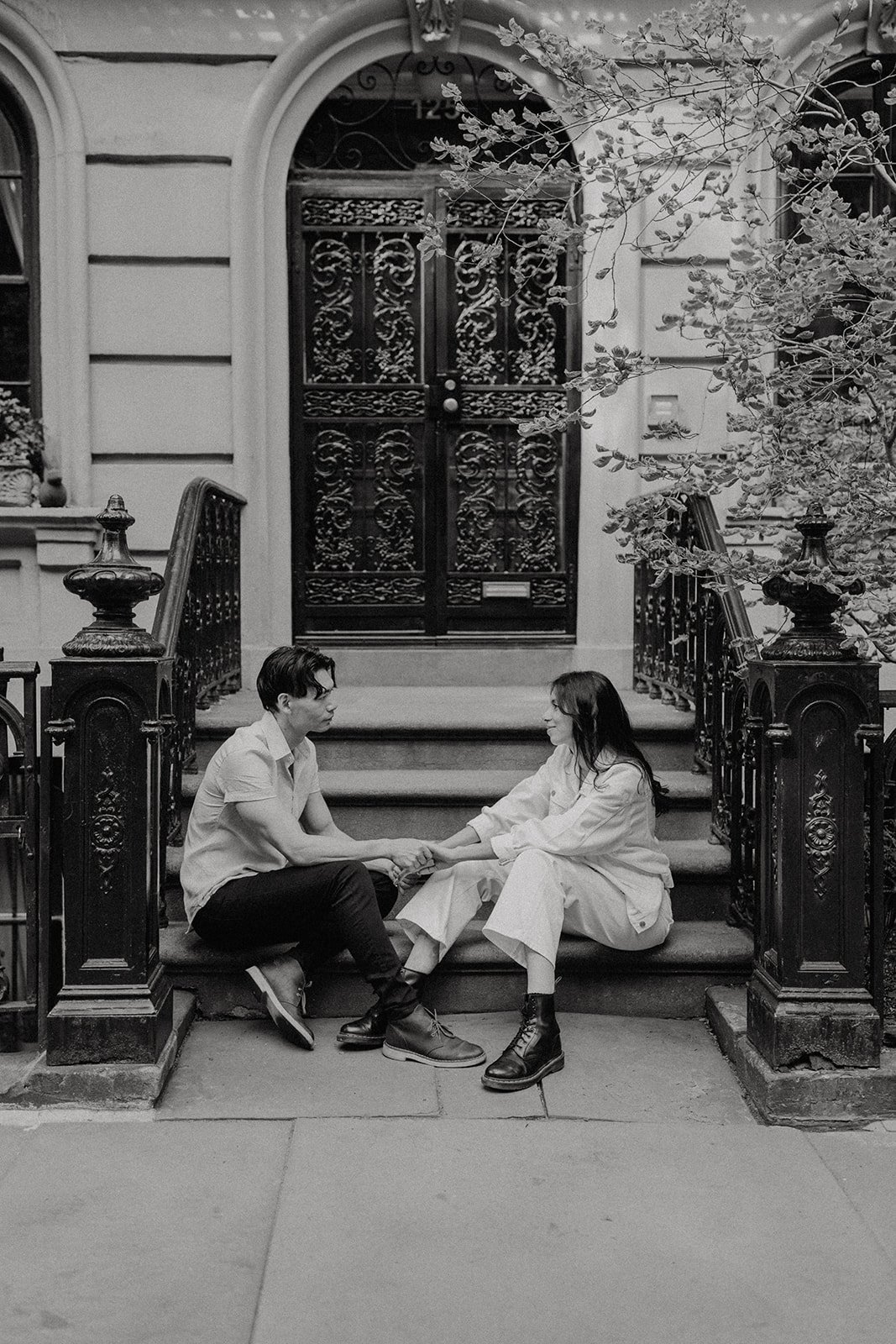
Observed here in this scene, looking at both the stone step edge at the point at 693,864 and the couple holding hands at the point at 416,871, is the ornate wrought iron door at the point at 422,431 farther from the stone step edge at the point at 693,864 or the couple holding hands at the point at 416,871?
the couple holding hands at the point at 416,871

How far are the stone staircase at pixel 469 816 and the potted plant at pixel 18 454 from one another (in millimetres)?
1828

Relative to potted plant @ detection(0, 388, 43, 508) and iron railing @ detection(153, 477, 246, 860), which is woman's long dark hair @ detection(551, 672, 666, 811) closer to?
iron railing @ detection(153, 477, 246, 860)

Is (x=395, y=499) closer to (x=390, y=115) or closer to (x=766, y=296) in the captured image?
(x=390, y=115)

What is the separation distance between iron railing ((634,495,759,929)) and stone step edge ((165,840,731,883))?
0.07 metres

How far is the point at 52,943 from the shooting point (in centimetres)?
435

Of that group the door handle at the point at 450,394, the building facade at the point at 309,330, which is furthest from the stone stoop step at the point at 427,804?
the door handle at the point at 450,394

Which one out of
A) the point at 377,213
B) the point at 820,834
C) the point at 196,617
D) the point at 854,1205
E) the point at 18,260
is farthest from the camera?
the point at 377,213

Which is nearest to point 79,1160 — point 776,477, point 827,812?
point 827,812

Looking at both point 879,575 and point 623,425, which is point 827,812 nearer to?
point 879,575

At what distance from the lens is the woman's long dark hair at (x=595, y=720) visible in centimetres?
468

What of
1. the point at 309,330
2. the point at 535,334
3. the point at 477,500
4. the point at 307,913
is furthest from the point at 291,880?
the point at 535,334

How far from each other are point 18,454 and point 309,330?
1883mm

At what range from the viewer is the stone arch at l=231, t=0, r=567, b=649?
24.3 feet

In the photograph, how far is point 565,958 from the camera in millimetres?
4754
